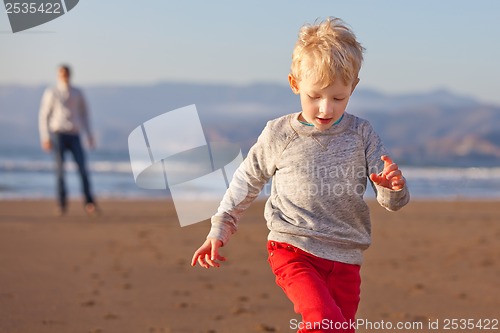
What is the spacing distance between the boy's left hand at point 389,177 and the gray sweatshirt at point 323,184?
0.17 meters

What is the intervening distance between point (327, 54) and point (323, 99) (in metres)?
0.17

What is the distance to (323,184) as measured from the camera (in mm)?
3281

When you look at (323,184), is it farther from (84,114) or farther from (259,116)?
(259,116)

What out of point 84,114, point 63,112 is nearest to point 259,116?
point 84,114

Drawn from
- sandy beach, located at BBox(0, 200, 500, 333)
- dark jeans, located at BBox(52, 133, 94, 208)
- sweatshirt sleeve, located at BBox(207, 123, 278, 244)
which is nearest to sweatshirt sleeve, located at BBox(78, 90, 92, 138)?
dark jeans, located at BBox(52, 133, 94, 208)

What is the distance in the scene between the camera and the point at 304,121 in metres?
3.37

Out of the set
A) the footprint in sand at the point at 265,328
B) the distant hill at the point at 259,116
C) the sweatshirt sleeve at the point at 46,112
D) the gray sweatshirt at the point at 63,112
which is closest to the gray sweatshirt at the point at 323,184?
the footprint in sand at the point at 265,328

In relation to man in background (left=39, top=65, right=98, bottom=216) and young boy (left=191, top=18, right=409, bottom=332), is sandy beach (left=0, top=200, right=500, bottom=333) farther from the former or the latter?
young boy (left=191, top=18, right=409, bottom=332)

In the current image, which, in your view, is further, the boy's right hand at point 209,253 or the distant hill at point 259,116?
the distant hill at point 259,116

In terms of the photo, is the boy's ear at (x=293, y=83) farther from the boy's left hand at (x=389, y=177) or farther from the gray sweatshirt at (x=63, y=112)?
the gray sweatshirt at (x=63, y=112)

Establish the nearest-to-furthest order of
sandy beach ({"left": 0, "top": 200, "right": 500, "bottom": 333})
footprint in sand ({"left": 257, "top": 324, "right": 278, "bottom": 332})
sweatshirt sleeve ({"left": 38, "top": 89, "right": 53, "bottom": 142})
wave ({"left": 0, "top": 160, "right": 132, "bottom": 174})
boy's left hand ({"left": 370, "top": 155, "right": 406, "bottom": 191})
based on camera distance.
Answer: boy's left hand ({"left": 370, "top": 155, "right": 406, "bottom": 191}) < footprint in sand ({"left": 257, "top": 324, "right": 278, "bottom": 332}) < sandy beach ({"left": 0, "top": 200, "right": 500, "bottom": 333}) < sweatshirt sleeve ({"left": 38, "top": 89, "right": 53, "bottom": 142}) < wave ({"left": 0, "top": 160, "right": 132, "bottom": 174})

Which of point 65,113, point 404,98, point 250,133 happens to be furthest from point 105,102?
point 65,113

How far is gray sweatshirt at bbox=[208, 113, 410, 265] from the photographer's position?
3.27m

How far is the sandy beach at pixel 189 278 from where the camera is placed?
5.13m
